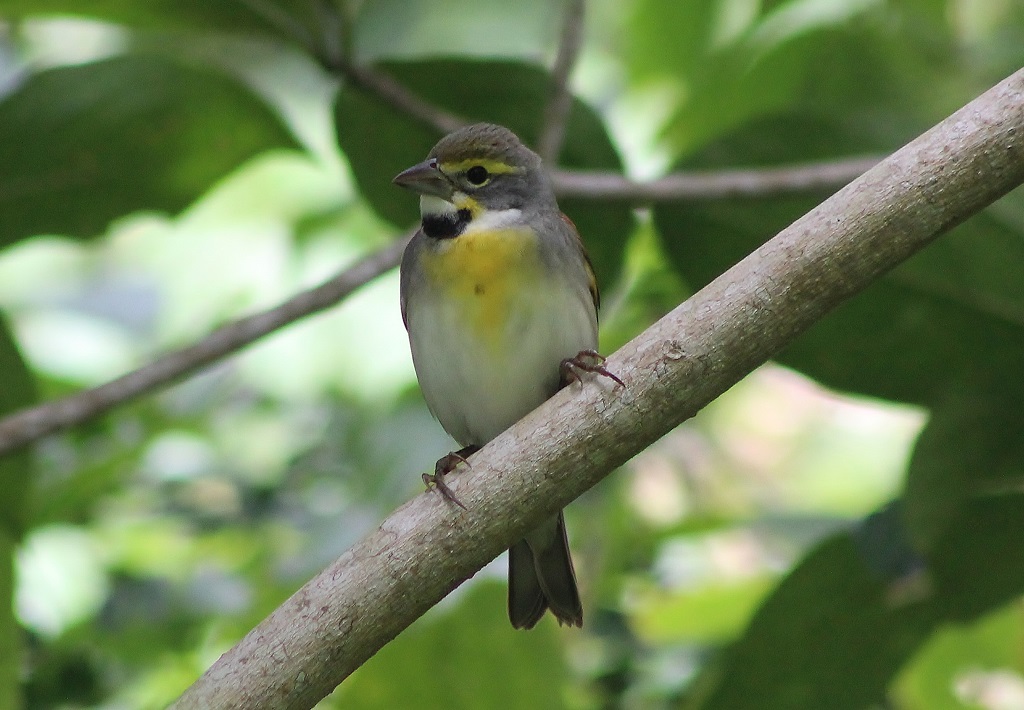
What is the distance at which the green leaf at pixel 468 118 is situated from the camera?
3637 millimetres

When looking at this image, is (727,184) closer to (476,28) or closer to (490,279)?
(490,279)

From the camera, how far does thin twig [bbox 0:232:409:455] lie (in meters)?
3.00

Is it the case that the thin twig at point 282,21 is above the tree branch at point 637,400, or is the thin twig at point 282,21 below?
above

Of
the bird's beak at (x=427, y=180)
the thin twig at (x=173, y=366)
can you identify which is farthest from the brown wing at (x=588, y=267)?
the thin twig at (x=173, y=366)

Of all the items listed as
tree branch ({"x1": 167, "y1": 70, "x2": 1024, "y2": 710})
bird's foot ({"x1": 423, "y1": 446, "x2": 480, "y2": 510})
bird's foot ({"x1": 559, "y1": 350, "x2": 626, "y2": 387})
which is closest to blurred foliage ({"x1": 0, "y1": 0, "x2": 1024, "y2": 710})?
bird's foot ({"x1": 423, "y1": 446, "x2": 480, "y2": 510})

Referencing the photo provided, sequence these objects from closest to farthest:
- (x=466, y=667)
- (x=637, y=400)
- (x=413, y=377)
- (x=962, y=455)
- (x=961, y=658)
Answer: (x=637, y=400), (x=962, y=455), (x=466, y=667), (x=961, y=658), (x=413, y=377)

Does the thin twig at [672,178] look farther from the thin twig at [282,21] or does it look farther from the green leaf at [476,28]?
the green leaf at [476,28]

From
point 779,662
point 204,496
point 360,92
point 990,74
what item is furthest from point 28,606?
point 990,74

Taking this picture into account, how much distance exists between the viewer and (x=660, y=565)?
4031 millimetres

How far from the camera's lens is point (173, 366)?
3141mm

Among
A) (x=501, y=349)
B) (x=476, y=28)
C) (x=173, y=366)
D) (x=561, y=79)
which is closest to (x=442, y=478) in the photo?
(x=501, y=349)

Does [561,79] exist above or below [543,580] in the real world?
above

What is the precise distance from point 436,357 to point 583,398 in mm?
1051

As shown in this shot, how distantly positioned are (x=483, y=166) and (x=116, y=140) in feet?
3.35
